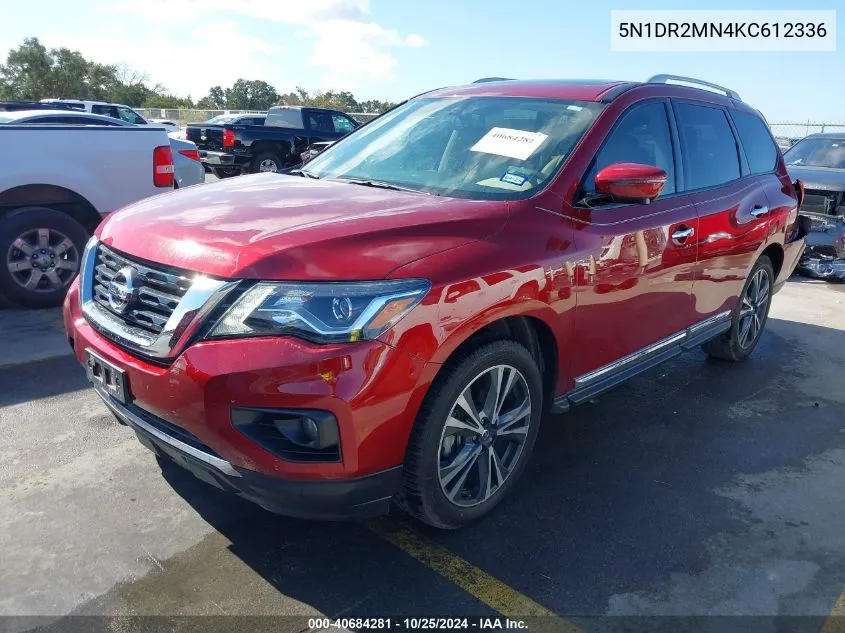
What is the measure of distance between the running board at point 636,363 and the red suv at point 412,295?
0.6 inches

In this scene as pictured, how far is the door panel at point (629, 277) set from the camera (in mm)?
3244

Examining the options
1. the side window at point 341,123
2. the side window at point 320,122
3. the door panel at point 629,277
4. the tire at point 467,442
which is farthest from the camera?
the side window at point 341,123

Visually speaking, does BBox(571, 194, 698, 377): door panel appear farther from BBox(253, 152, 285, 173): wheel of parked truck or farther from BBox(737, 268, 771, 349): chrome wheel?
BBox(253, 152, 285, 173): wheel of parked truck

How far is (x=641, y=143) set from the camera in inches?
149

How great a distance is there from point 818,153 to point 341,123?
35.0ft

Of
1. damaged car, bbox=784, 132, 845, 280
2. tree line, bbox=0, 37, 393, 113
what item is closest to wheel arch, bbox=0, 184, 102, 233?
damaged car, bbox=784, 132, 845, 280

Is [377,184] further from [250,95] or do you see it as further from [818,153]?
[250,95]

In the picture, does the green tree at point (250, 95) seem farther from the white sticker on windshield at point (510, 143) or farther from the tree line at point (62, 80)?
the white sticker on windshield at point (510, 143)

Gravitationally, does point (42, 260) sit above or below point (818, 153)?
below

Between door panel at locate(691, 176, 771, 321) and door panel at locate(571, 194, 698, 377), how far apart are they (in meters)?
0.18

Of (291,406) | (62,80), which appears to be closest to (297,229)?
(291,406)

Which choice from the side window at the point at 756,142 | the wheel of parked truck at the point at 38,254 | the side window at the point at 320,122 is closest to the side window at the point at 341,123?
the side window at the point at 320,122

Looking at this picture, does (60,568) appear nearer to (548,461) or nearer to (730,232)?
(548,461)

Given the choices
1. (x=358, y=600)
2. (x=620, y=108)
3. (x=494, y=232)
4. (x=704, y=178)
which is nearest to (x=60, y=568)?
(x=358, y=600)
